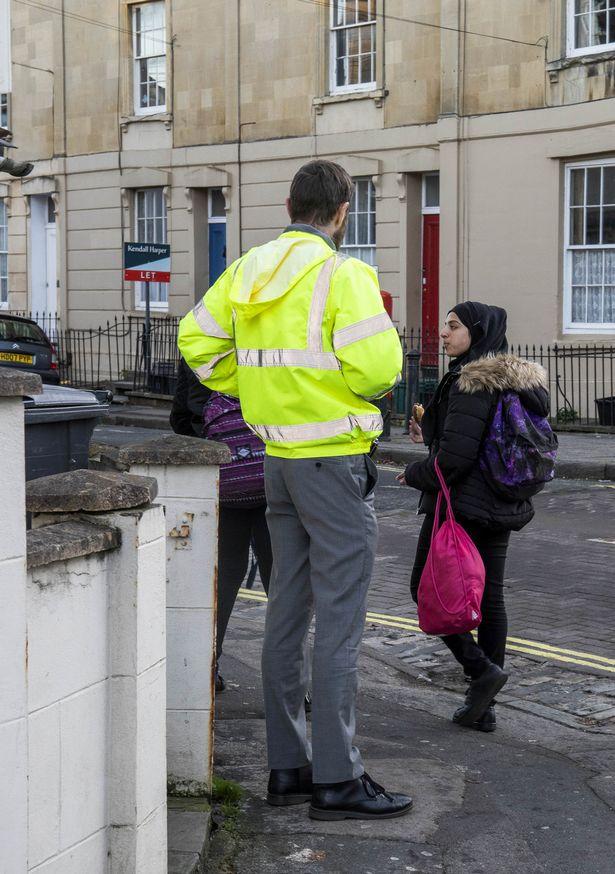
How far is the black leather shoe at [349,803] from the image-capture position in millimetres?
4461

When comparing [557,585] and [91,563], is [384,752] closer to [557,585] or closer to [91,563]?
[91,563]

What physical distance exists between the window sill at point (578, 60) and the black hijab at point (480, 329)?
1337 centimetres

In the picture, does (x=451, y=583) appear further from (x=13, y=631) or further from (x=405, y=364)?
(x=405, y=364)

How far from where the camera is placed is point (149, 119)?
24609 mm

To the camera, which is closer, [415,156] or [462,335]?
[462,335]

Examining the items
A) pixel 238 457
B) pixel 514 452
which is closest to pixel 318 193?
pixel 238 457

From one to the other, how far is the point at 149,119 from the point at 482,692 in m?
20.5

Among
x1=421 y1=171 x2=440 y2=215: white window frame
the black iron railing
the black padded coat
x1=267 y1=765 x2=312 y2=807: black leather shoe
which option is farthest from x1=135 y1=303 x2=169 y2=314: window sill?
x1=267 y1=765 x2=312 y2=807: black leather shoe

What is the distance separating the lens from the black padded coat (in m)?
5.58

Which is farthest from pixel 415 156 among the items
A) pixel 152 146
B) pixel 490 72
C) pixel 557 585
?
pixel 557 585

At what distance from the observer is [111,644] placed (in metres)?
3.52

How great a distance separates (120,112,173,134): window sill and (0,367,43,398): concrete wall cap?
22140 mm

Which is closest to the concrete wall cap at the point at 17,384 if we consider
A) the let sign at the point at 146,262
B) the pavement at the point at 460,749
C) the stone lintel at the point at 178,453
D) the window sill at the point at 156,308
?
the stone lintel at the point at 178,453

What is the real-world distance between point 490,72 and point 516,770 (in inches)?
620
